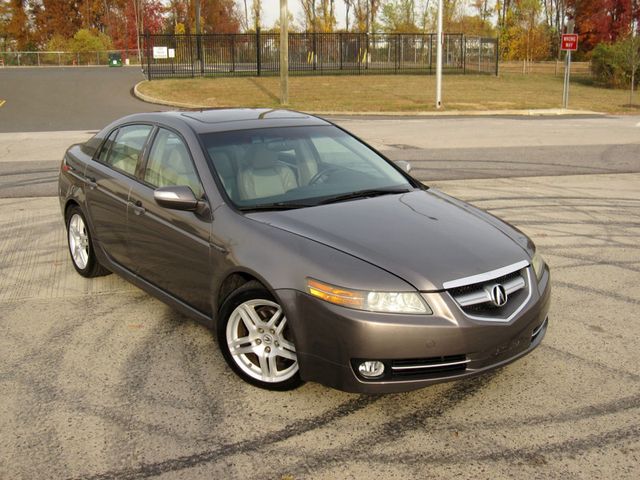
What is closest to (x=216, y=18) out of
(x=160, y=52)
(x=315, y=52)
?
(x=315, y=52)

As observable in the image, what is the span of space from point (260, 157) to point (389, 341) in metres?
1.80

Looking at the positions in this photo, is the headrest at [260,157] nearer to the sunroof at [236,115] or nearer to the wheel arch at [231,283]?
the sunroof at [236,115]

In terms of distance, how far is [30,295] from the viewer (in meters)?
5.61

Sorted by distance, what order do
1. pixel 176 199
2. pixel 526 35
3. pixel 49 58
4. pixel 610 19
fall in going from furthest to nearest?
1. pixel 526 35
2. pixel 49 58
3. pixel 610 19
4. pixel 176 199

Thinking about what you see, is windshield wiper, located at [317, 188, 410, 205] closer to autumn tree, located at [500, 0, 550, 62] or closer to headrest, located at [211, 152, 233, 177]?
headrest, located at [211, 152, 233, 177]

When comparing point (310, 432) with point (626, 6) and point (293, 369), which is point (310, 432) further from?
point (626, 6)

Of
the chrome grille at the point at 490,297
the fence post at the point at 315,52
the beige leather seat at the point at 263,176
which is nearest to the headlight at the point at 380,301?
the chrome grille at the point at 490,297

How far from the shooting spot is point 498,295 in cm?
359

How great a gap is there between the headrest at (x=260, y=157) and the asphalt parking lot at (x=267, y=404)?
1.19 meters

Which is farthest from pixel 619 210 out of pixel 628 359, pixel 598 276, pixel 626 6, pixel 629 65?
pixel 626 6

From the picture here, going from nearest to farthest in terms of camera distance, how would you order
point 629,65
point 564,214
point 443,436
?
point 443,436 → point 564,214 → point 629,65

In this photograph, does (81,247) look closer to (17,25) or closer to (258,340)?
(258,340)

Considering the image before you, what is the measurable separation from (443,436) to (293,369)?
86cm

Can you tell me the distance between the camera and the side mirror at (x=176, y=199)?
4.21 metres
